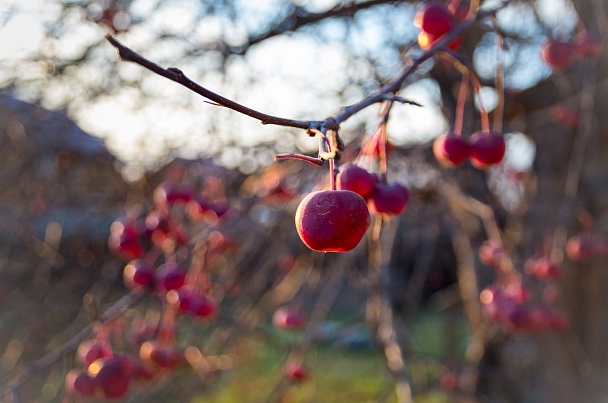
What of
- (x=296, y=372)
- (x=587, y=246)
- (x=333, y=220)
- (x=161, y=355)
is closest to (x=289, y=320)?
(x=296, y=372)

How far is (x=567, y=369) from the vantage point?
332cm

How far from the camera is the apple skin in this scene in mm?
624

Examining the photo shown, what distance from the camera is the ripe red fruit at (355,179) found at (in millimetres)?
766

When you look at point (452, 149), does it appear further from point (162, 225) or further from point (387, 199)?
point (162, 225)

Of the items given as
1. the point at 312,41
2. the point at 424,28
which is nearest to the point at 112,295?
the point at 312,41

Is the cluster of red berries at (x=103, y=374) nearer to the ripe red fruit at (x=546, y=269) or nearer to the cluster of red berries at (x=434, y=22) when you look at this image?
the cluster of red berries at (x=434, y=22)

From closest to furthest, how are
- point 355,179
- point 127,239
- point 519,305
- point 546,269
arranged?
point 355,179
point 127,239
point 519,305
point 546,269

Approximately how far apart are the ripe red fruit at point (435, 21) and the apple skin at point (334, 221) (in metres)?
0.62

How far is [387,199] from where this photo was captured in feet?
2.78

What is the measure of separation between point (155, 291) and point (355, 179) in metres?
0.91

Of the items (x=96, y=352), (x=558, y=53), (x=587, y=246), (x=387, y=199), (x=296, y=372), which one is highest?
(x=387, y=199)

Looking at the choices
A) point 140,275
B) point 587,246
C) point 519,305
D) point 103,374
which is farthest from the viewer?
point 587,246

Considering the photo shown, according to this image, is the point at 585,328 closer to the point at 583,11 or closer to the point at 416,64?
the point at 583,11

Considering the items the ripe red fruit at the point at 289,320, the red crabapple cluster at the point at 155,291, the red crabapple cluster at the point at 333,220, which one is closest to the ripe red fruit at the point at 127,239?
the red crabapple cluster at the point at 155,291
